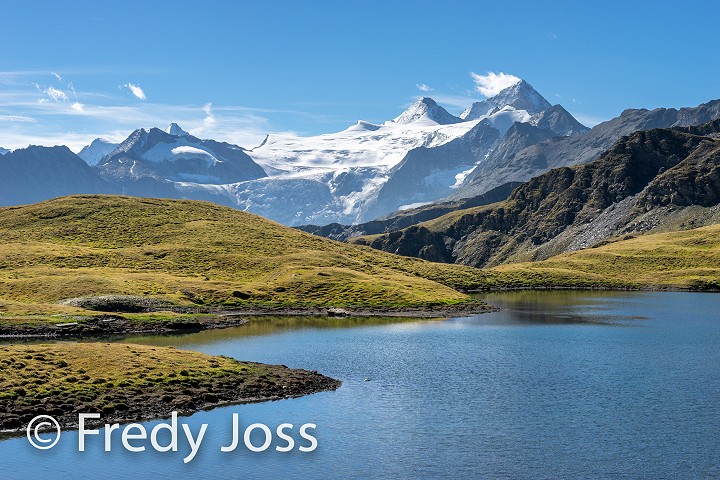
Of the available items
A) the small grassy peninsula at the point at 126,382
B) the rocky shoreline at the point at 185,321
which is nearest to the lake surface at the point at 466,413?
the small grassy peninsula at the point at 126,382

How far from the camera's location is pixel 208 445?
5541cm

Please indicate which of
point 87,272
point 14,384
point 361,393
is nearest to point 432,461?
point 361,393

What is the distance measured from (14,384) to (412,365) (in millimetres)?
43229

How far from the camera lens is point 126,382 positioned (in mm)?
68375

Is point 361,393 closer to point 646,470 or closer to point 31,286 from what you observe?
point 646,470

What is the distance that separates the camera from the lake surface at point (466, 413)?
168 ft

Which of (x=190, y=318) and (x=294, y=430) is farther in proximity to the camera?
(x=190, y=318)

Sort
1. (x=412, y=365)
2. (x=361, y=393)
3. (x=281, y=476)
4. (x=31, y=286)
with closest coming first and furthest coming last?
(x=281, y=476) < (x=361, y=393) < (x=412, y=365) < (x=31, y=286)

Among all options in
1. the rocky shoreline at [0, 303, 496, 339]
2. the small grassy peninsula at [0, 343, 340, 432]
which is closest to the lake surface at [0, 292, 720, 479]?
the small grassy peninsula at [0, 343, 340, 432]

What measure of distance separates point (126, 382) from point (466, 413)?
97.5ft

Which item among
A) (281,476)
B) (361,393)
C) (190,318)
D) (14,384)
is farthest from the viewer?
(190,318)

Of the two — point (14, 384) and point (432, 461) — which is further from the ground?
point (14, 384)

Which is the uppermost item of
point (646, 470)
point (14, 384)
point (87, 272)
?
point (87, 272)

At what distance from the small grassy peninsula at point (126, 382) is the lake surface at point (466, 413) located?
288cm
